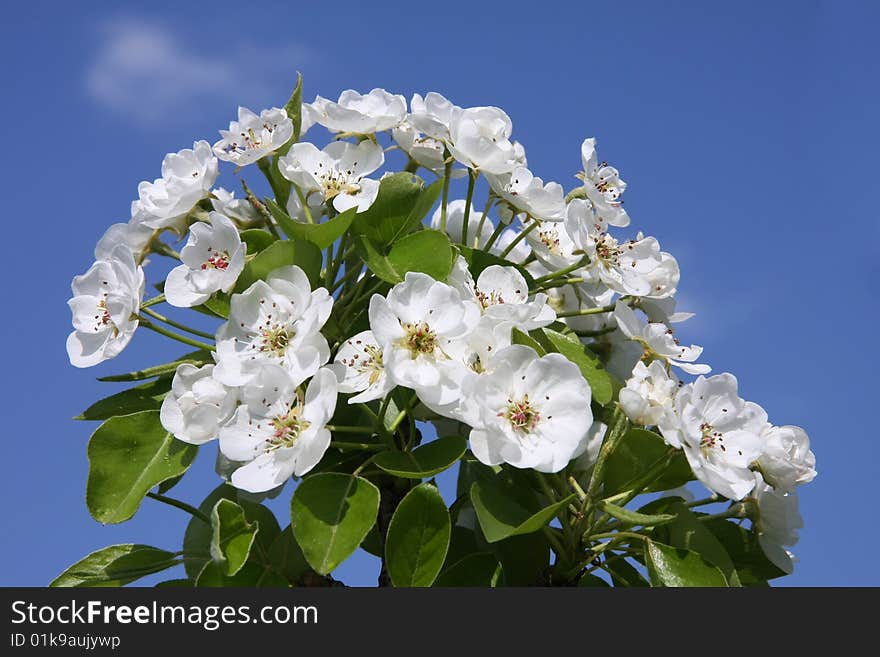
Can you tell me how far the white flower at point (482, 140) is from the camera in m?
1.69

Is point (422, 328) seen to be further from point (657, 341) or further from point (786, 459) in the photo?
point (786, 459)

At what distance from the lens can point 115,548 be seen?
173 cm

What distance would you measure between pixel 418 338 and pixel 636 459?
410 mm

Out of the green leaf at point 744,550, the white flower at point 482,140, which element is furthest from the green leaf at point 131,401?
the green leaf at point 744,550

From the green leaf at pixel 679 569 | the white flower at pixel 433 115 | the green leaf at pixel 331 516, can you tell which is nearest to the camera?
the green leaf at pixel 331 516

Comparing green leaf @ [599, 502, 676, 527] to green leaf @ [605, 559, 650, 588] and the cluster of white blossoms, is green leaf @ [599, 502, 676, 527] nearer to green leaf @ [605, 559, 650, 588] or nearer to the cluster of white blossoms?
the cluster of white blossoms

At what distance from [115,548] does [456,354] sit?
728mm

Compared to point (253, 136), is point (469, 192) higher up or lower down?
Answer: lower down

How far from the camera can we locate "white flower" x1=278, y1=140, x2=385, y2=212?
66.2 inches

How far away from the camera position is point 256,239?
1.66 metres

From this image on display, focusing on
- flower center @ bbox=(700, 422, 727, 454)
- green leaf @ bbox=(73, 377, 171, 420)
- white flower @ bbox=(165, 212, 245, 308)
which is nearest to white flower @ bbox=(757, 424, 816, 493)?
flower center @ bbox=(700, 422, 727, 454)

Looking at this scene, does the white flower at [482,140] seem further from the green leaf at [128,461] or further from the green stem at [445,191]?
the green leaf at [128,461]

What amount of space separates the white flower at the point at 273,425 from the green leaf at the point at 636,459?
471 millimetres

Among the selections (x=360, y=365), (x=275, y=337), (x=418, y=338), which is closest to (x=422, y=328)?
(x=418, y=338)
